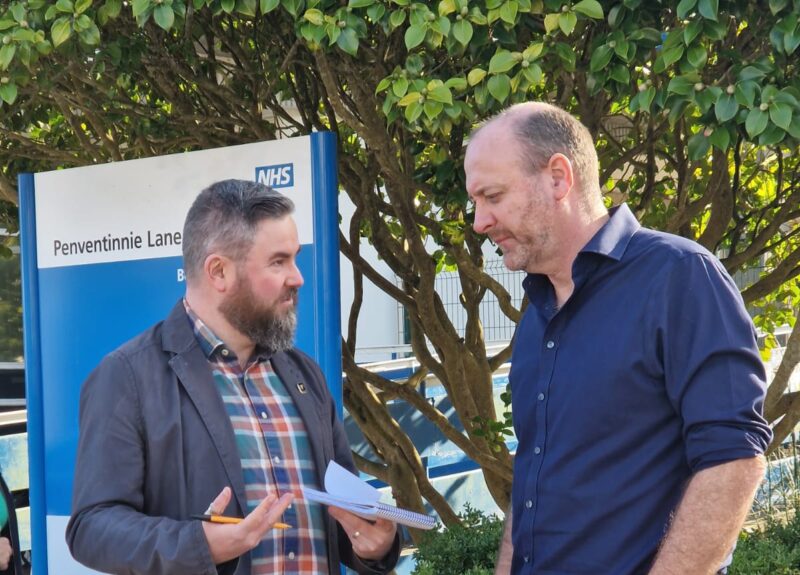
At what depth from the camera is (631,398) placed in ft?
7.88

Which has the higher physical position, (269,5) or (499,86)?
(269,5)

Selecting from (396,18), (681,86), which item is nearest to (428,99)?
(396,18)

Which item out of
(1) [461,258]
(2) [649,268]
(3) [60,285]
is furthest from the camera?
(1) [461,258]

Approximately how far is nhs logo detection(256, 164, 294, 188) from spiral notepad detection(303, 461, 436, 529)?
1506mm

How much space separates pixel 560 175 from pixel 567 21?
1.06 meters

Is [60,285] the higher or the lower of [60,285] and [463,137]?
the lower

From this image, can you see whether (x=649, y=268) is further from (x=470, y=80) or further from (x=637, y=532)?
(x=470, y=80)

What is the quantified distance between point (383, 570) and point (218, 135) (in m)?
3.12

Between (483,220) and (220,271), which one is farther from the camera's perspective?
(220,271)

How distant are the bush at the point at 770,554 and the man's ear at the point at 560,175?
2.57 meters

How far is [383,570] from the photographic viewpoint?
308 cm

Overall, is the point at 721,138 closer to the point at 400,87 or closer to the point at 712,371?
the point at 400,87

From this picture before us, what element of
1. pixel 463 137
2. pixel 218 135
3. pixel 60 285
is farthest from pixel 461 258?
pixel 60 285

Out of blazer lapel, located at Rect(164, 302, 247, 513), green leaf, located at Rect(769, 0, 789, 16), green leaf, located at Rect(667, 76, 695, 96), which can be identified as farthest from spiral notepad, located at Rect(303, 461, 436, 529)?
green leaf, located at Rect(769, 0, 789, 16)
